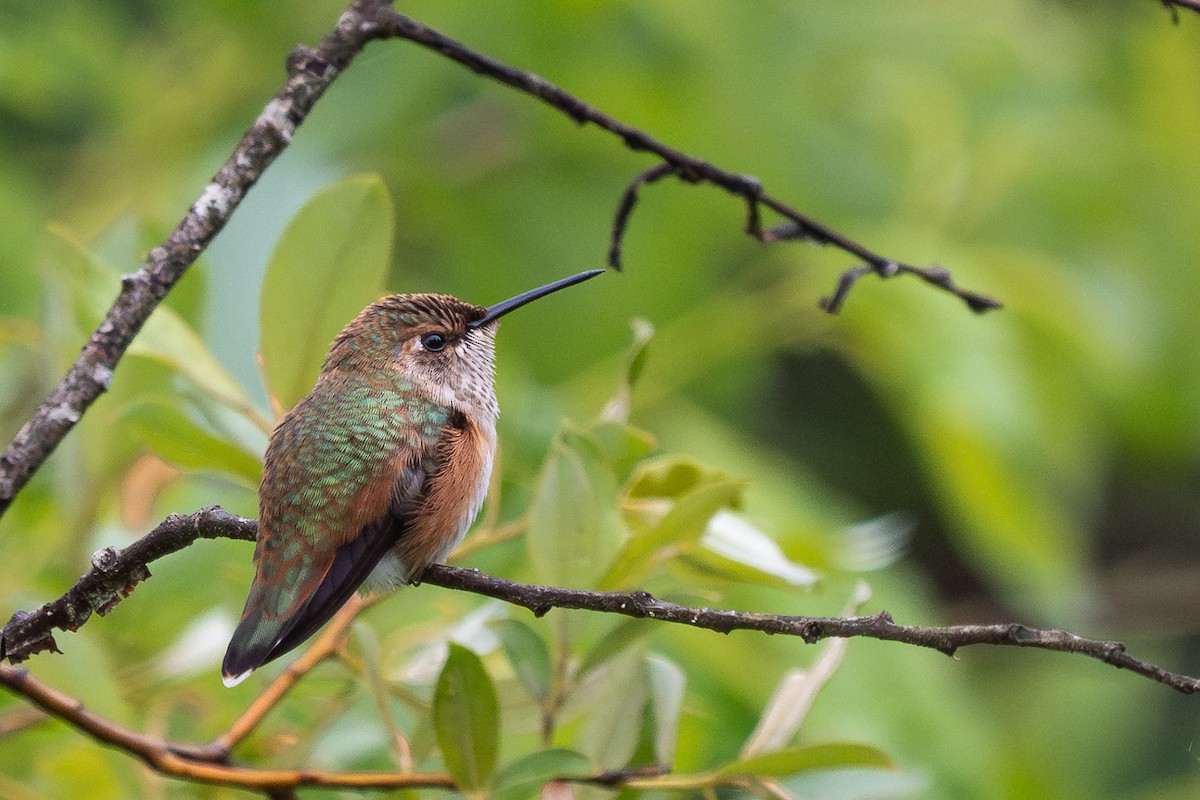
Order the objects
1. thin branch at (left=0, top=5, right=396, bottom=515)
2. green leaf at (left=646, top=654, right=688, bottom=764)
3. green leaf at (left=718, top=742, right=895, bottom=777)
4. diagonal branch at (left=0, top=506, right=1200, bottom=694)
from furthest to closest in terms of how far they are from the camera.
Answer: green leaf at (left=646, top=654, right=688, bottom=764)
green leaf at (left=718, top=742, right=895, bottom=777)
thin branch at (left=0, top=5, right=396, bottom=515)
diagonal branch at (left=0, top=506, right=1200, bottom=694)

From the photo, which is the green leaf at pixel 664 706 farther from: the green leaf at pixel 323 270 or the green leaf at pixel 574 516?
the green leaf at pixel 323 270

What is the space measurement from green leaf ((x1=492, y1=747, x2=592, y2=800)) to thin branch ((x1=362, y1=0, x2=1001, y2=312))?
0.75m

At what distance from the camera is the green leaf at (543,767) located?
5.80 ft

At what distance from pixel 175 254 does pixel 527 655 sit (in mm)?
718

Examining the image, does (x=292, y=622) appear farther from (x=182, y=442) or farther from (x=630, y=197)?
(x=630, y=197)

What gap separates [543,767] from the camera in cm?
178

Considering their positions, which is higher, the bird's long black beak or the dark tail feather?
the bird's long black beak

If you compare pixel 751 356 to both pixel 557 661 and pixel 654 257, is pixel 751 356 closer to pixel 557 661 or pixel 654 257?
pixel 654 257

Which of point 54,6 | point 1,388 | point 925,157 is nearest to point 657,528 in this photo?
point 1,388

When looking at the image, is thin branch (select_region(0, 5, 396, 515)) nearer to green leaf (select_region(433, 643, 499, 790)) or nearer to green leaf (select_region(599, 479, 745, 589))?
green leaf (select_region(433, 643, 499, 790))

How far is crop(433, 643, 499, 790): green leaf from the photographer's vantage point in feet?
5.68

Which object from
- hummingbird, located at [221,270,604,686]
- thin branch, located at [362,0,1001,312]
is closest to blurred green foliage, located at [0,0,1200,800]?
hummingbird, located at [221,270,604,686]

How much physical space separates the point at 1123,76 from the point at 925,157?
1417mm

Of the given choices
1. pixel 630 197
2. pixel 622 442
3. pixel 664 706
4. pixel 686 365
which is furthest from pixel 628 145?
pixel 686 365
